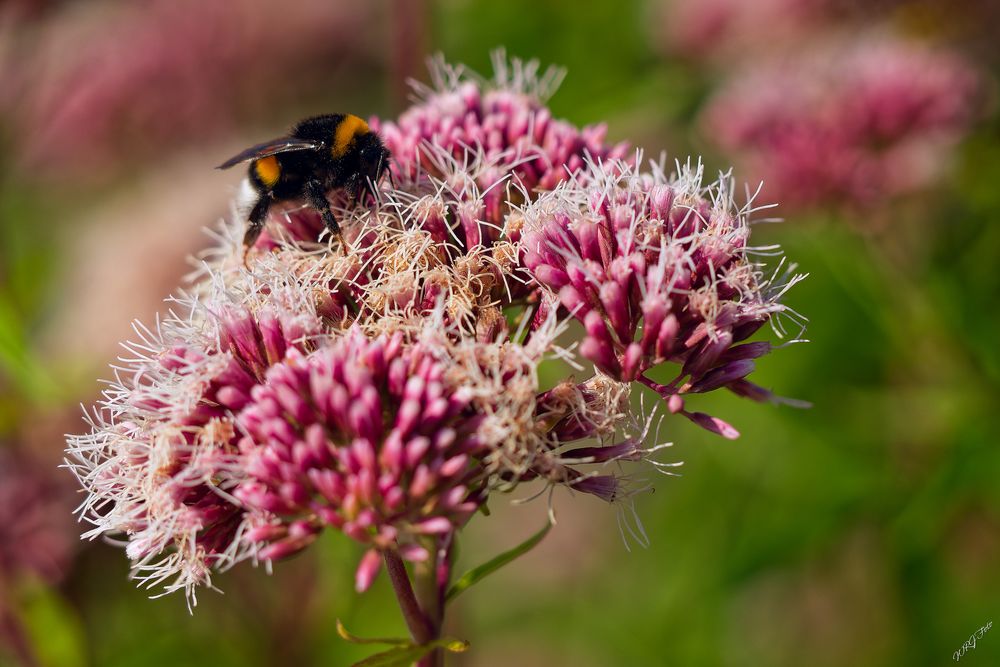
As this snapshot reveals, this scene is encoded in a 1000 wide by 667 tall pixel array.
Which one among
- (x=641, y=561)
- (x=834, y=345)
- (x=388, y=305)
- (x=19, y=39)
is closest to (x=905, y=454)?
(x=834, y=345)

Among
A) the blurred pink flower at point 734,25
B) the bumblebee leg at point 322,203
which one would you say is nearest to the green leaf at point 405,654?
the bumblebee leg at point 322,203

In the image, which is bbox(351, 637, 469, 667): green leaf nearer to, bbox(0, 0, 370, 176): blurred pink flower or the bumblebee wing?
the bumblebee wing

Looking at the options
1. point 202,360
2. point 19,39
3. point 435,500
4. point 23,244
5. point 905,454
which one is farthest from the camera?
point 23,244

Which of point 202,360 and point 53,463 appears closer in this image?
point 202,360

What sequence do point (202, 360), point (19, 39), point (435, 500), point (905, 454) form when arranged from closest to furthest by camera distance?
point (435, 500) → point (202, 360) → point (905, 454) → point (19, 39)

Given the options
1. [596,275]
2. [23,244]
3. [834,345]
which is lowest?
[834,345]

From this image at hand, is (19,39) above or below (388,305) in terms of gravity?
above

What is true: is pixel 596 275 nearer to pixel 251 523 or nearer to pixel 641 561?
pixel 251 523
